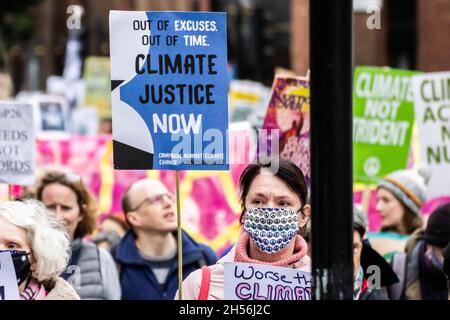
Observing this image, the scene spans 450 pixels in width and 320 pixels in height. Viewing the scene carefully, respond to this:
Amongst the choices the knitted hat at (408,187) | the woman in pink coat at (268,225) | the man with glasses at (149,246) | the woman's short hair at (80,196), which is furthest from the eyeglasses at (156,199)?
the woman in pink coat at (268,225)

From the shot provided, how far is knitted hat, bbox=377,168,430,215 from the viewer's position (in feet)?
25.6

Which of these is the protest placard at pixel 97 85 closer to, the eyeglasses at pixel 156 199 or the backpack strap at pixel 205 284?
the eyeglasses at pixel 156 199

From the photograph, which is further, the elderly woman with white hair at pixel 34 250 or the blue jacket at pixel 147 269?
the blue jacket at pixel 147 269

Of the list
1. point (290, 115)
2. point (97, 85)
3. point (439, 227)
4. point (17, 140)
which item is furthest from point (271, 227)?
point (97, 85)

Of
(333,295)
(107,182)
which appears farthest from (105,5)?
(333,295)

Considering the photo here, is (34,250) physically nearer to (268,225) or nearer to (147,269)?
(268,225)

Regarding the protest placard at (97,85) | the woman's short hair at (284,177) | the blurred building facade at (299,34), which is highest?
the blurred building facade at (299,34)

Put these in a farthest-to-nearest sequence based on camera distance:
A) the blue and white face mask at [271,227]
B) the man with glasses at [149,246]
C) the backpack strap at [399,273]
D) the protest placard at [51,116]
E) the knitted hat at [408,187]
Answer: the protest placard at [51,116] → the knitted hat at [408,187] → the man with glasses at [149,246] → the backpack strap at [399,273] → the blue and white face mask at [271,227]

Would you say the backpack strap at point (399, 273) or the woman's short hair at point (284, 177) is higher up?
the woman's short hair at point (284, 177)

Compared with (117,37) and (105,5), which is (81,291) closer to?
(117,37)

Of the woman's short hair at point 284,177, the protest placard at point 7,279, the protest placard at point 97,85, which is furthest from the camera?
the protest placard at point 97,85

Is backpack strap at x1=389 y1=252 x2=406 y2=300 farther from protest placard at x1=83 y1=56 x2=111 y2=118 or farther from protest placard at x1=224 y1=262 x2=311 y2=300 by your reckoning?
protest placard at x1=83 y1=56 x2=111 y2=118

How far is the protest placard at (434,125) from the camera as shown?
8.01m

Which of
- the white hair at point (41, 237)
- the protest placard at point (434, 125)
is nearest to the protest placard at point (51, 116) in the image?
the protest placard at point (434, 125)
